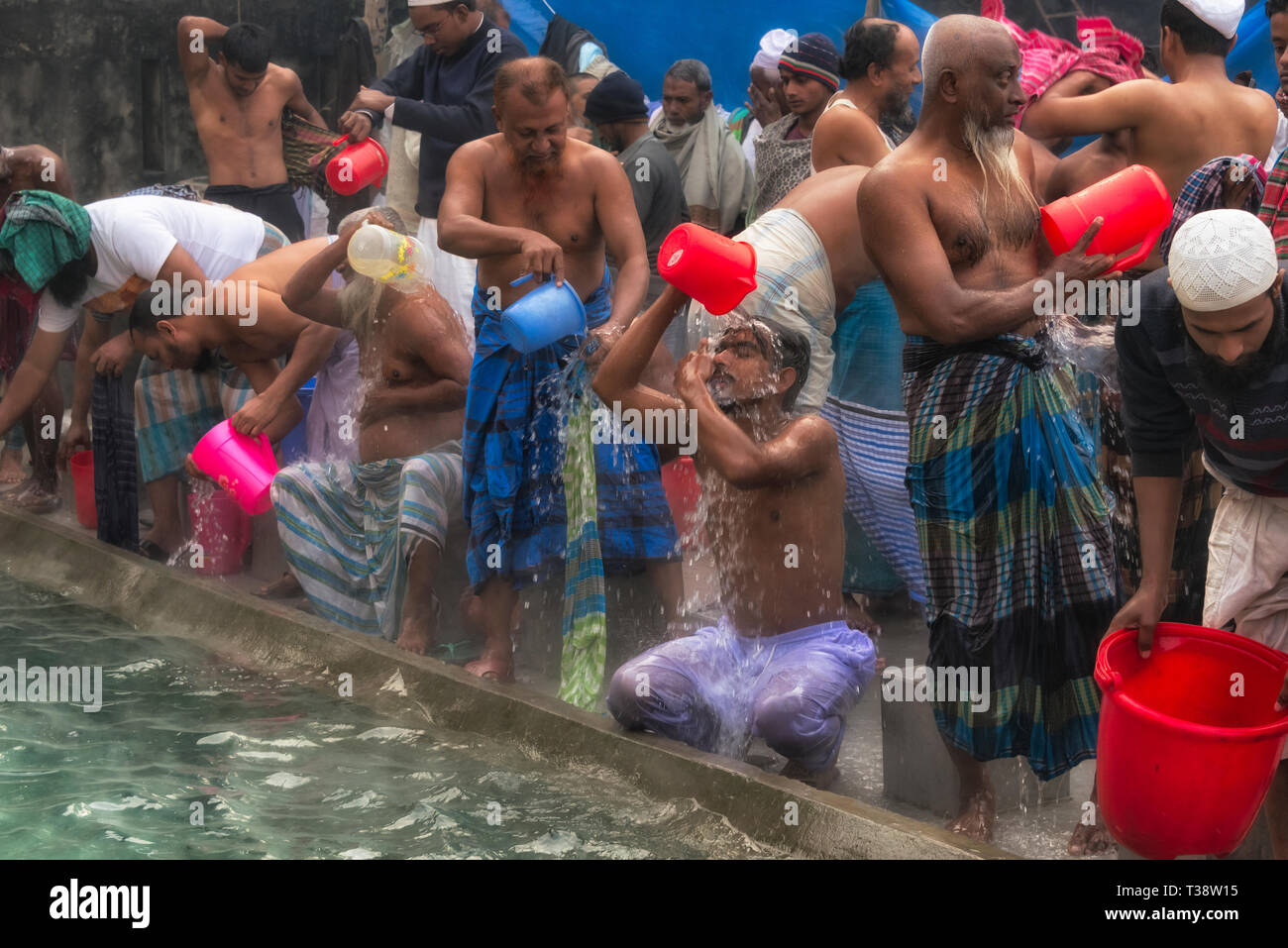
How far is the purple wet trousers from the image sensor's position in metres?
4.04

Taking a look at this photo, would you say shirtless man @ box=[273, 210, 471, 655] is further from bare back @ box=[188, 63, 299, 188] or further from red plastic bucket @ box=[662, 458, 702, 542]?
bare back @ box=[188, 63, 299, 188]

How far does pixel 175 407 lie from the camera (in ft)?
22.4

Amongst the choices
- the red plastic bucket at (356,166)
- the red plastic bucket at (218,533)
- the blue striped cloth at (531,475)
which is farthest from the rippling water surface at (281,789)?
the red plastic bucket at (356,166)

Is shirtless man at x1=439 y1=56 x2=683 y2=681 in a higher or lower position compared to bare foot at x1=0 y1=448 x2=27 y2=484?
higher

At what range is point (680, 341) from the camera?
7.00 m

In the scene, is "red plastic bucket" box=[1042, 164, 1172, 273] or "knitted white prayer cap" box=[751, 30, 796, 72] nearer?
"red plastic bucket" box=[1042, 164, 1172, 273]

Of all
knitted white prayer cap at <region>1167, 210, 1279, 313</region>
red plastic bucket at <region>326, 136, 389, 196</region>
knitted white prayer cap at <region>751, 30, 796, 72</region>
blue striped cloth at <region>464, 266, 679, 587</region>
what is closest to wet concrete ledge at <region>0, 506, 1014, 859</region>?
blue striped cloth at <region>464, 266, 679, 587</region>

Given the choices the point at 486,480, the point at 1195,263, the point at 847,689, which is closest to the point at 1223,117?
the point at 1195,263

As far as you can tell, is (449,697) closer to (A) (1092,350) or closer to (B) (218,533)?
(A) (1092,350)

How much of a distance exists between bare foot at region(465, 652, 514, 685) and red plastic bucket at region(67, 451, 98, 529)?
9.65ft

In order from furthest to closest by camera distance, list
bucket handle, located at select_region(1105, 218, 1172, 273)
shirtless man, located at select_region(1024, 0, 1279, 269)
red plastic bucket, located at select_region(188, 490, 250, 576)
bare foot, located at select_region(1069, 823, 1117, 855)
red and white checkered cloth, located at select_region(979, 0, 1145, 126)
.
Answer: red plastic bucket, located at select_region(188, 490, 250, 576), red and white checkered cloth, located at select_region(979, 0, 1145, 126), shirtless man, located at select_region(1024, 0, 1279, 269), bucket handle, located at select_region(1105, 218, 1172, 273), bare foot, located at select_region(1069, 823, 1117, 855)

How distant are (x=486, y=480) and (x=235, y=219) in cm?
260

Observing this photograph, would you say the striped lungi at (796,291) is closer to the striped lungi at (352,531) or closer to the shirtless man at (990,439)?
the shirtless man at (990,439)

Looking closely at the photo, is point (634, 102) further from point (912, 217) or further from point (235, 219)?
point (912, 217)
